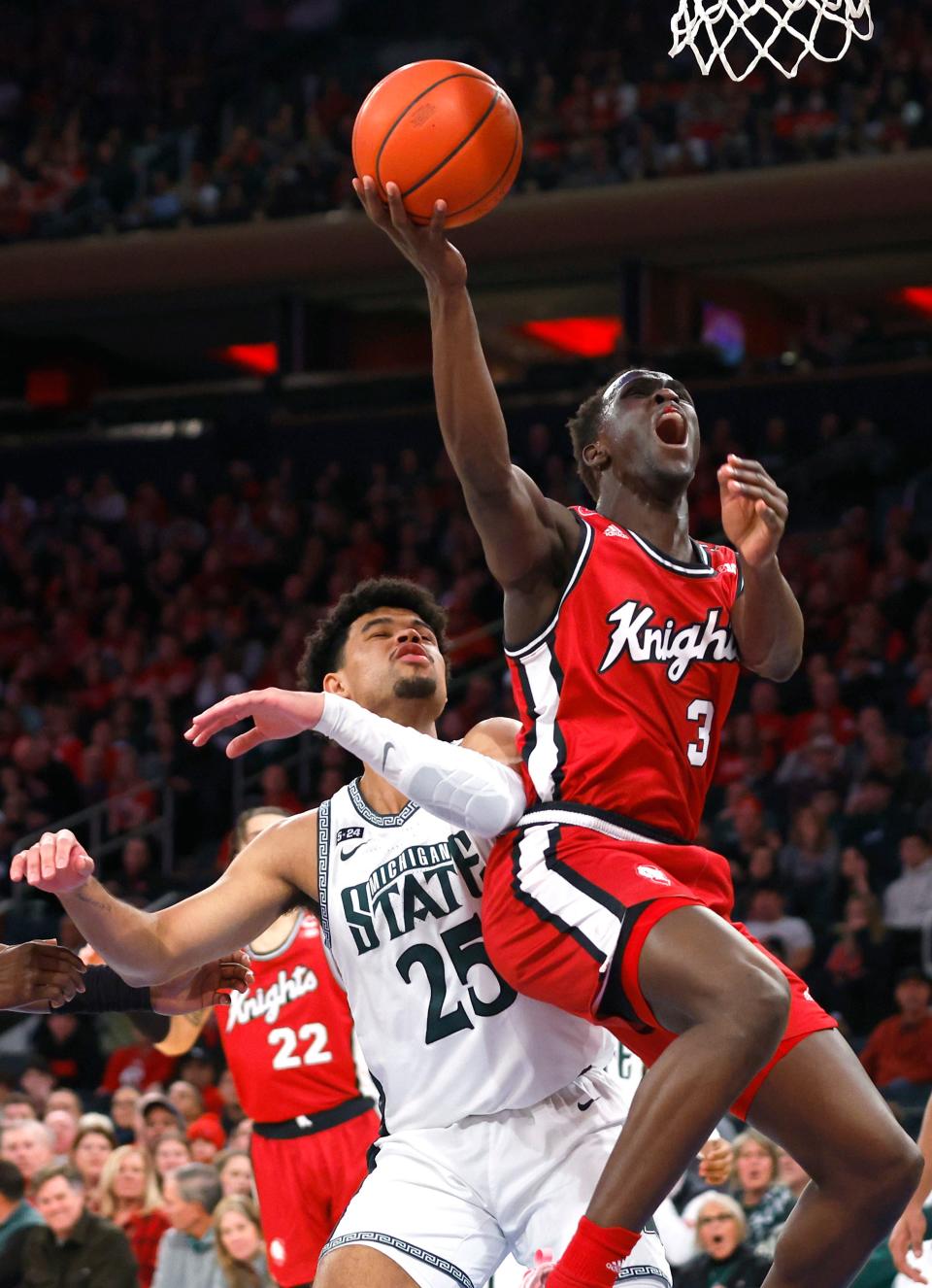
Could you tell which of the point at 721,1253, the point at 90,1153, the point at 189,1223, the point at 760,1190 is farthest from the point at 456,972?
the point at 90,1153

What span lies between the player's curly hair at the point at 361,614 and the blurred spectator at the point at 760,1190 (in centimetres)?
341

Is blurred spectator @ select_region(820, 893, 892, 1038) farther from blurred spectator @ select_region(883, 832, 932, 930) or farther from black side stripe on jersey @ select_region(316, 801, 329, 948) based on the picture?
black side stripe on jersey @ select_region(316, 801, 329, 948)

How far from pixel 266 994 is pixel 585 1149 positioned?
317 cm

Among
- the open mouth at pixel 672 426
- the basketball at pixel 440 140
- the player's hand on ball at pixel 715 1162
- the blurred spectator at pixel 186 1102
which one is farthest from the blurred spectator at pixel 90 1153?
the basketball at pixel 440 140

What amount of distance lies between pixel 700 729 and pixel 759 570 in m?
0.40

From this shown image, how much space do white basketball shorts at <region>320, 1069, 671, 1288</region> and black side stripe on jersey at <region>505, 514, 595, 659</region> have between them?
112cm

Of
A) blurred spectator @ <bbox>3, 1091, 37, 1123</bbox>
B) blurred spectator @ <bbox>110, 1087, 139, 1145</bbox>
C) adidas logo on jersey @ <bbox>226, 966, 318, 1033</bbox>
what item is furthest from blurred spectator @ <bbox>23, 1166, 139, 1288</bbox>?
blurred spectator @ <bbox>110, 1087, 139, 1145</bbox>

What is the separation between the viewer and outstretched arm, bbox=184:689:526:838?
13.5 feet

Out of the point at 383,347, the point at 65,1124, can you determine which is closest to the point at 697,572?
the point at 65,1124

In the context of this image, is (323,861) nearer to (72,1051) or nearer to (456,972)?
(456,972)

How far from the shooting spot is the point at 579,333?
2347 cm

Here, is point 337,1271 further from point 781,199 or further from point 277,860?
point 781,199

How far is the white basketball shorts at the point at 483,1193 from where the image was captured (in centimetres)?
422

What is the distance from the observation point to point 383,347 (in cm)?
2355
